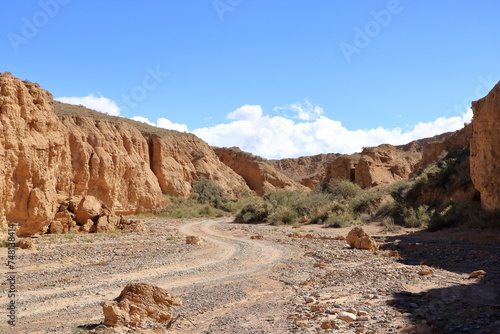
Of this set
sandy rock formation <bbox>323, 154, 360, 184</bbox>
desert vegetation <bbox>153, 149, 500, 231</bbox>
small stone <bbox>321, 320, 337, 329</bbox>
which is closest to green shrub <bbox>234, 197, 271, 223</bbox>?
desert vegetation <bbox>153, 149, 500, 231</bbox>

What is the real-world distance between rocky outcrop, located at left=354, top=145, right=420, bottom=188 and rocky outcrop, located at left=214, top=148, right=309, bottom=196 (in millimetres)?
16592

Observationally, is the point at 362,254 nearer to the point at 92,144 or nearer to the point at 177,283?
the point at 177,283

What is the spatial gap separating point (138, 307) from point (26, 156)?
11.6m

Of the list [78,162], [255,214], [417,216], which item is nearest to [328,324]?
[417,216]

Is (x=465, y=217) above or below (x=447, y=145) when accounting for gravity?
below

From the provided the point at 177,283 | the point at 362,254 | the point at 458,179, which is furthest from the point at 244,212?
the point at 177,283

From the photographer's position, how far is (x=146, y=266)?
10.8 m

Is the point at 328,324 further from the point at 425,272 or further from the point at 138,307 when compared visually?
the point at 425,272

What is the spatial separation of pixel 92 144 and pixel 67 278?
2573 centimetres

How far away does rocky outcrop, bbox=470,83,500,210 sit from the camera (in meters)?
15.5

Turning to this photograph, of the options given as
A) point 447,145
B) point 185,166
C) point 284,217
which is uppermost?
point 185,166

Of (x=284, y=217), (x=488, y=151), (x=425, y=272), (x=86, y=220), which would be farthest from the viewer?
(x=284, y=217)

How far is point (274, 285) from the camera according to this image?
850cm

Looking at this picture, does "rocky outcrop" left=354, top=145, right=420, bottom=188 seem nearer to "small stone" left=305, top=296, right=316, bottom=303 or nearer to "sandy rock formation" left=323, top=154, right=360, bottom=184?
"sandy rock formation" left=323, top=154, right=360, bottom=184
